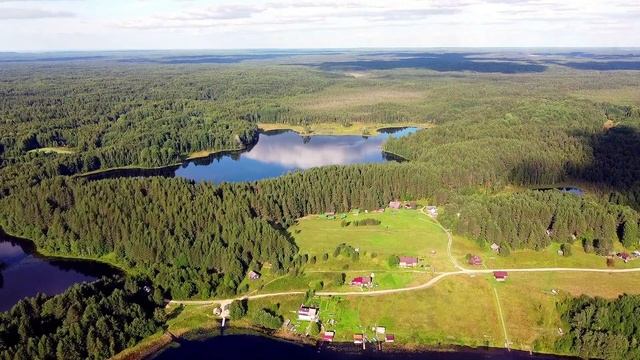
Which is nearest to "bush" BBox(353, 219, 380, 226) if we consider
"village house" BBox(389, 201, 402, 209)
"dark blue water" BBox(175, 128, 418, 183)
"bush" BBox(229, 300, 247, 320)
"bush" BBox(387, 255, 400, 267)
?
"village house" BBox(389, 201, 402, 209)

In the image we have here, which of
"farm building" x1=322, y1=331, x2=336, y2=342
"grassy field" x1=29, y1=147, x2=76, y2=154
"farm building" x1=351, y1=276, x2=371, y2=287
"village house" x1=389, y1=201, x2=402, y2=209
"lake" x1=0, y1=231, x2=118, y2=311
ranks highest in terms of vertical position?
"grassy field" x1=29, y1=147, x2=76, y2=154

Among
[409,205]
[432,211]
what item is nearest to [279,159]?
[409,205]

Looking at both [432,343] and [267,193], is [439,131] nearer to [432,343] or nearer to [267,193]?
[267,193]

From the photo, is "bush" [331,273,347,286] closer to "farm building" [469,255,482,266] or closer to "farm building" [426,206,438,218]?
"farm building" [469,255,482,266]

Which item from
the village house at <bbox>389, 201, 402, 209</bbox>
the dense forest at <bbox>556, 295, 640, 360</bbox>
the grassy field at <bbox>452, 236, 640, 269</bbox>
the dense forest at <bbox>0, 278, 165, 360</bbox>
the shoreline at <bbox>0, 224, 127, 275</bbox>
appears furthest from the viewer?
the village house at <bbox>389, 201, 402, 209</bbox>

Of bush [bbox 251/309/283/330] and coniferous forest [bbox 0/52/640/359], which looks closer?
coniferous forest [bbox 0/52/640/359]

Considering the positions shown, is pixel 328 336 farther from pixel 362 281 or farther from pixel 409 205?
pixel 409 205

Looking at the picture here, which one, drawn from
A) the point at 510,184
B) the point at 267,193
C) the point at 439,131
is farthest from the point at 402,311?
the point at 439,131
